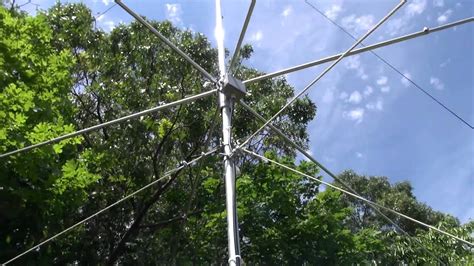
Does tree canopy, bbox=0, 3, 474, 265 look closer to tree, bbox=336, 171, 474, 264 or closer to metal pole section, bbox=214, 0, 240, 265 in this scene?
tree, bbox=336, 171, 474, 264

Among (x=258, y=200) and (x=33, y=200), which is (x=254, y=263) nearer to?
(x=258, y=200)

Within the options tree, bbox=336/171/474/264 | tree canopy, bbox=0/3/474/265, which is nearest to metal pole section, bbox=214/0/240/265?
tree canopy, bbox=0/3/474/265

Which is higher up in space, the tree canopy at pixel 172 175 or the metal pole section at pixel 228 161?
the tree canopy at pixel 172 175

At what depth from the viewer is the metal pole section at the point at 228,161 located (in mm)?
3383

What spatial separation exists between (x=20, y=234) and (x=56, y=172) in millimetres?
1361

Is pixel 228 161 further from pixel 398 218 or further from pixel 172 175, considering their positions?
pixel 398 218

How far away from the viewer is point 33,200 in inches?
322

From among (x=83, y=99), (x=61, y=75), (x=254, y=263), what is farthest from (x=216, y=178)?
(x=61, y=75)

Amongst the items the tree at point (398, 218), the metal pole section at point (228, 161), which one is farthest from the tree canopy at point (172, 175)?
the metal pole section at point (228, 161)

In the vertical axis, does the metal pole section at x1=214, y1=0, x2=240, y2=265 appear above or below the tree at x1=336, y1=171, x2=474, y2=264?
below

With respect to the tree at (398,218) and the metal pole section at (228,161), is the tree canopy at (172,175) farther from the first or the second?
the metal pole section at (228,161)

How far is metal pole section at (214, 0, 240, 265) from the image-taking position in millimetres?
3383

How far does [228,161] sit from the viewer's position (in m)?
3.79

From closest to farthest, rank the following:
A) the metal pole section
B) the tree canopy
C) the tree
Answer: the metal pole section < the tree canopy < the tree
